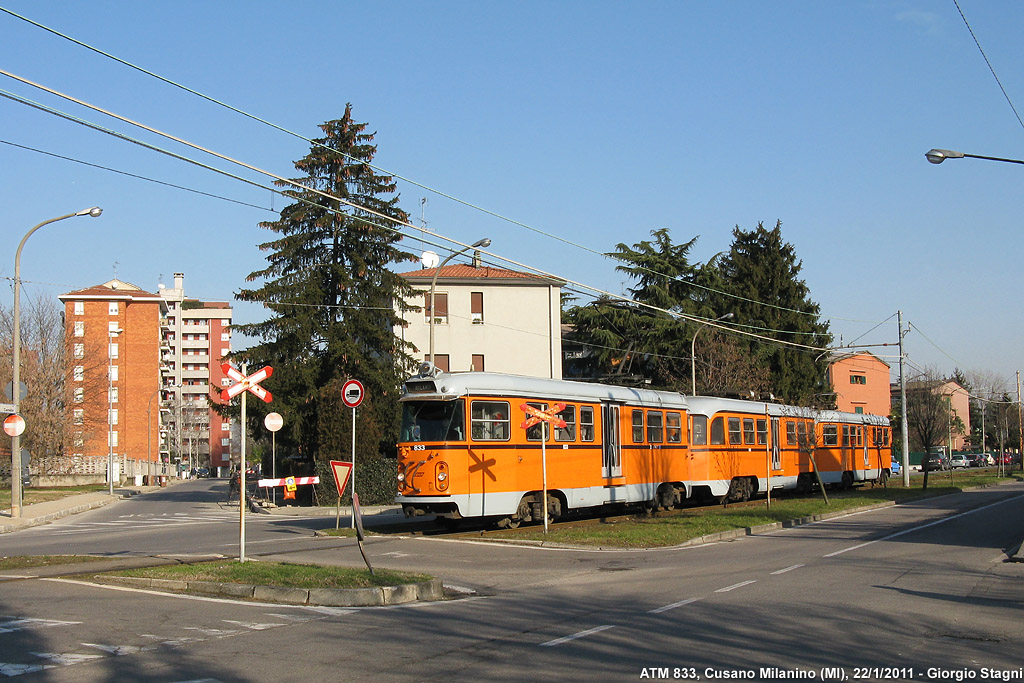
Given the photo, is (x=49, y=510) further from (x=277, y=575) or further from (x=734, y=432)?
(x=277, y=575)

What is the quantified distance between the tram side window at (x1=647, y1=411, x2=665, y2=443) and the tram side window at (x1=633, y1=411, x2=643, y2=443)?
446 millimetres

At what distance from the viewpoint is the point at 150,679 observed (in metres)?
7.36

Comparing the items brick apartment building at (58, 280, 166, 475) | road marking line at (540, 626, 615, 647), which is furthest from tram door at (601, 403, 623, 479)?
brick apartment building at (58, 280, 166, 475)

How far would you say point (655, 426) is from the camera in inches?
1014

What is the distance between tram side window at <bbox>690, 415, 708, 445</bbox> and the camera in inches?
1094

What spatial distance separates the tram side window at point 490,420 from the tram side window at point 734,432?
38.0 feet

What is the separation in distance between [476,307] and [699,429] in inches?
1082

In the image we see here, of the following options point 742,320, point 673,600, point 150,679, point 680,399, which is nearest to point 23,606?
point 150,679

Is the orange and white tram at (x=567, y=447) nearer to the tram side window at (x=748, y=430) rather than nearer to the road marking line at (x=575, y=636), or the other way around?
the tram side window at (x=748, y=430)

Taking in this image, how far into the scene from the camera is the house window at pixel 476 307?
5384cm

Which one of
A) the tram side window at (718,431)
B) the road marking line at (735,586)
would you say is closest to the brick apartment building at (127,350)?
the tram side window at (718,431)

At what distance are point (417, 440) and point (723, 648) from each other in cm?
1176

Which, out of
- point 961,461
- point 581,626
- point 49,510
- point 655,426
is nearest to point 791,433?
point 655,426

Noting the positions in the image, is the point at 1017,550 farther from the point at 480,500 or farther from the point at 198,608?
the point at 198,608
